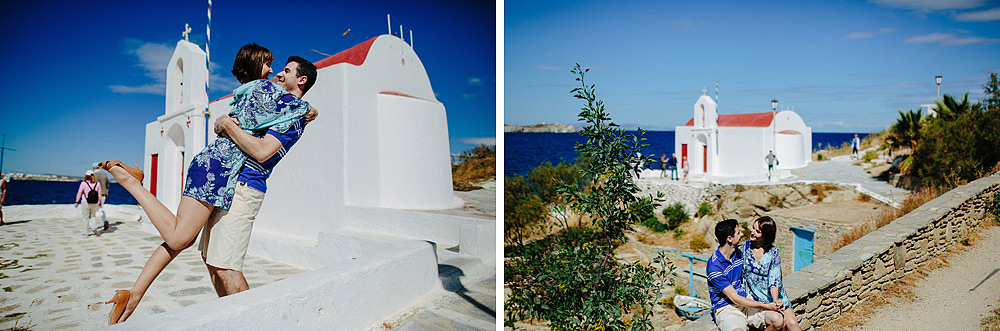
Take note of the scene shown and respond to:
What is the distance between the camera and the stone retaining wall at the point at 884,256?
3775mm

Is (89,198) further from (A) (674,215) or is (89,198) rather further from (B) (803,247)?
(A) (674,215)

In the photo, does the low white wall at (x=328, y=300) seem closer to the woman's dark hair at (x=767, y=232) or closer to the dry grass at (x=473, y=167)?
the woman's dark hair at (x=767, y=232)

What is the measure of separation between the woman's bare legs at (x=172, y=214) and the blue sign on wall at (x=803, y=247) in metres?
8.58

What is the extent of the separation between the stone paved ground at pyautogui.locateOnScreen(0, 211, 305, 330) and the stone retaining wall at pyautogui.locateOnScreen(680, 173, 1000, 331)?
432cm

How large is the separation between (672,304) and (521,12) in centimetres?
694

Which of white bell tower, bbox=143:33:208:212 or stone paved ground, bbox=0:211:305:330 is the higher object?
white bell tower, bbox=143:33:208:212

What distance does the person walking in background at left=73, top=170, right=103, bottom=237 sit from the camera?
14.2 ft

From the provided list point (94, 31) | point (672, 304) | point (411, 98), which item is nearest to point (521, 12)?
point (411, 98)

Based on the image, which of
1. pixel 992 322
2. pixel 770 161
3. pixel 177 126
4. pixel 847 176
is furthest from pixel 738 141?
pixel 177 126

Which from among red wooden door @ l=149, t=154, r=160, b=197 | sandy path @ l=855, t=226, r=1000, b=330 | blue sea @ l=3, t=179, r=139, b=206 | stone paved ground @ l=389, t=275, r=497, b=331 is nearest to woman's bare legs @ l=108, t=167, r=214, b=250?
stone paved ground @ l=389, t=275, r=497, b=331

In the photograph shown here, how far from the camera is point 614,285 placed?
386 centimetres

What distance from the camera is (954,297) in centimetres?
381

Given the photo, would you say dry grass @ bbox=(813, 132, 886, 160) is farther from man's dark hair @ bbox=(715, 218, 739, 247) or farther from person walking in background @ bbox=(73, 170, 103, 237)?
person walking in background @ bbox=(73, 170, 103, 237)

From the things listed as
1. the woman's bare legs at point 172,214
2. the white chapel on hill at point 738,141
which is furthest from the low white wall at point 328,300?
the white chapel on hill at point 738,141
